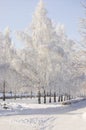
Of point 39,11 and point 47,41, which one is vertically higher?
point 39,11

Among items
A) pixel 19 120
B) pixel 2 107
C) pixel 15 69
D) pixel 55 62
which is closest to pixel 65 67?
pixel 55 62

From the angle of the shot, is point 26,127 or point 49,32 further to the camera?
point 49,32

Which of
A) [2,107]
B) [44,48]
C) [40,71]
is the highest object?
[44,48]

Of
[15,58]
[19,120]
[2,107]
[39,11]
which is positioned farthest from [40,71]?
[19,120]

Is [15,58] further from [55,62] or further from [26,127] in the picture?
[26,127]

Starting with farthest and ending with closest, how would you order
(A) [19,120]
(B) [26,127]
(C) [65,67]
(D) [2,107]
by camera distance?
(C) [65,67], (D) [2,107], (A) [19,120], (B) [26,127]

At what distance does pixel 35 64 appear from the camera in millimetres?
42094

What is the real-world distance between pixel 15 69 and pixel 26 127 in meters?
25.6

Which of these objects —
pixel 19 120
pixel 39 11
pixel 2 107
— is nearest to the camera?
pixel 19 120

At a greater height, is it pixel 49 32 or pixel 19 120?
pixel 49 32

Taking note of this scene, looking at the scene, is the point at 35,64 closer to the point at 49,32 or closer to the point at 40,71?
the point at 40,71

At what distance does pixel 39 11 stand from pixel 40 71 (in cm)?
781

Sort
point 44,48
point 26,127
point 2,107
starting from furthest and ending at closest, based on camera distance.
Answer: point 44,48
point 2,107
point 26,127

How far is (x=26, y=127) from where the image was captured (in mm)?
18406
